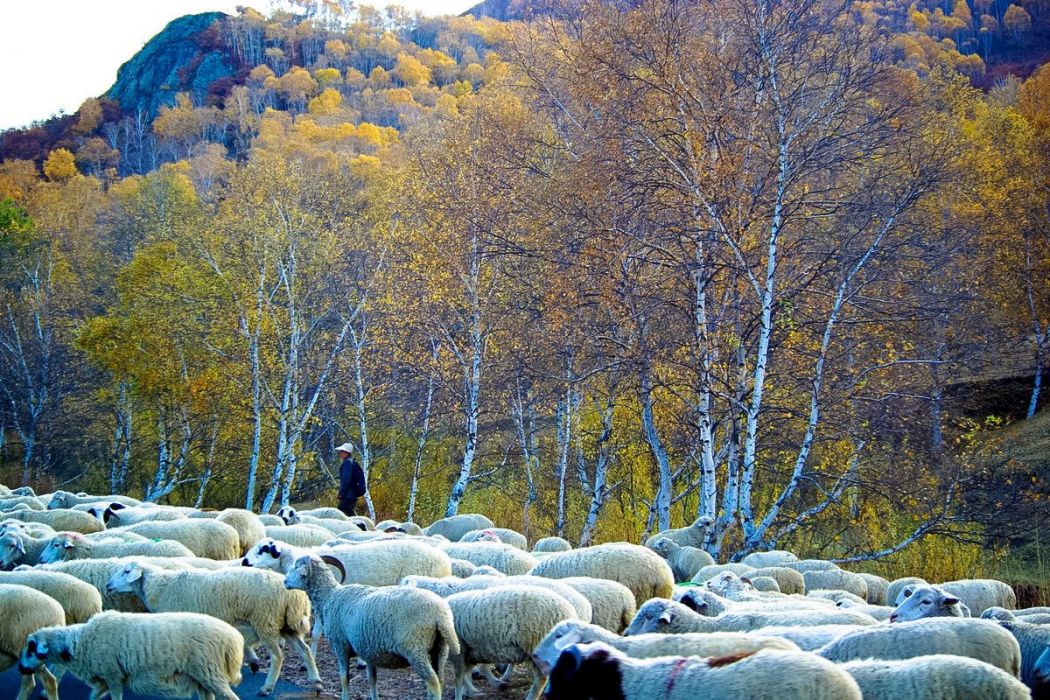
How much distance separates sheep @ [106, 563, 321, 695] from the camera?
398 inches

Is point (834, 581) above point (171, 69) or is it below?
below

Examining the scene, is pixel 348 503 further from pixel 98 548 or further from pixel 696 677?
pixel 696 677

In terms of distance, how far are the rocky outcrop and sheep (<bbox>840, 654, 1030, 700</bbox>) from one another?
162 m

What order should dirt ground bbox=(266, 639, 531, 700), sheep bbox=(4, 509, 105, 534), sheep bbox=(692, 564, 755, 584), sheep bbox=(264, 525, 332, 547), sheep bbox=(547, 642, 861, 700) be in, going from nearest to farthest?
sheep bbox=(547, 642, 861, 700) < dirt ground bbox=(266, 639, 531, 700) < sheep bbox=(692, 564, 755, 584) < sheep bbox=(264, 525, 332, 547) < sheep bbox=(4, 509, 105, 534)

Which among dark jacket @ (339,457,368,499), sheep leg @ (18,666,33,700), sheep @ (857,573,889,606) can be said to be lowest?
sheep @ (857,573,889,606)

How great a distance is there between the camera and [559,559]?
1159 centimetres

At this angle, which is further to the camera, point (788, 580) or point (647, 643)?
point (788, 580)

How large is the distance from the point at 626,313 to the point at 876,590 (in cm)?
712

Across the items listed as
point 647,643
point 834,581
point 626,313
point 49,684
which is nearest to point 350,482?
point 626,313

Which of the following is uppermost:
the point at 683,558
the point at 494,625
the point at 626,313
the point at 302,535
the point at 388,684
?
the point at 626,313

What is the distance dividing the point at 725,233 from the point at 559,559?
25.2 ft

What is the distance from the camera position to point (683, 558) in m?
15.1

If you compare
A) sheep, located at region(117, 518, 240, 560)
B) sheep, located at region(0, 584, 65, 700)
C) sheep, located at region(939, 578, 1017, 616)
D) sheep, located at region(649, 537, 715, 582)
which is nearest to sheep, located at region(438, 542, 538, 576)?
sheep, located at region(649, 537, 715, 582)

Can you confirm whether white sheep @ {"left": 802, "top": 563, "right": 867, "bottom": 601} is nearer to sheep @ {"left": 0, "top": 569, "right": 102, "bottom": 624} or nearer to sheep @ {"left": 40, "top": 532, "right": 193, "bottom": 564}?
sheep @ {"left": 40, "top": 532, "right": 193, "bottom": 564}
